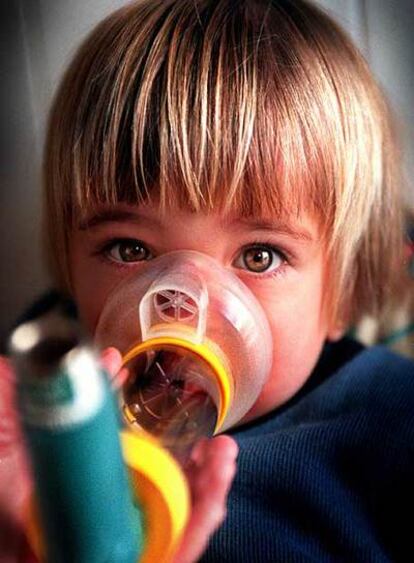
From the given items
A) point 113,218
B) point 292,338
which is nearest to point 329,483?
point 292,338

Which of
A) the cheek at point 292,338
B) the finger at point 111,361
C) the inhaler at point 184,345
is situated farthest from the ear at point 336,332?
the finger at point 111,361

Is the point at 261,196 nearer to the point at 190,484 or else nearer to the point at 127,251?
the point at 127,251

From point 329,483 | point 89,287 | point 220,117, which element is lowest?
point 329,483

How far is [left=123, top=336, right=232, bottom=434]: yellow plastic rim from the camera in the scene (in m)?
0.45

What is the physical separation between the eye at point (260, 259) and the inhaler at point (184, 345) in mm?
20

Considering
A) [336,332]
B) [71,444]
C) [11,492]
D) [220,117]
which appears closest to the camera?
[71,444]

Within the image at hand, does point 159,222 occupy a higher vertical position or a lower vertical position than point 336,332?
higher

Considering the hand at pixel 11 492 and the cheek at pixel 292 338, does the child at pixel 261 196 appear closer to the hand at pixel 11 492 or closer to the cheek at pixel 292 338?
the cheek at pixel 292 338

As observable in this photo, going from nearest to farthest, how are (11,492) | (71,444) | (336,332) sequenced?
(71,444) < (11,492) < (336,332)

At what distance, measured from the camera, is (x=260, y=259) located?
0.55m

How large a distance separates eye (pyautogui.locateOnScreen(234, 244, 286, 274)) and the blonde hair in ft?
0.09

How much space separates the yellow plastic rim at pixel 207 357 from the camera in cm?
45

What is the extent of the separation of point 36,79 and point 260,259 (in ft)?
0.61

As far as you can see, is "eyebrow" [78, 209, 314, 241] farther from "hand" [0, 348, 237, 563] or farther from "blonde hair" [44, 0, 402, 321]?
"hand" [0, 348, 237, 563]
